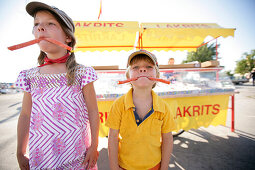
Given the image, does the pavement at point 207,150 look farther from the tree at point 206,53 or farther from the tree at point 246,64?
the tree at point 246,64

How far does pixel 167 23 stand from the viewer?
2.89 metres

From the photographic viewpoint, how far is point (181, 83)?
2643 millimetres

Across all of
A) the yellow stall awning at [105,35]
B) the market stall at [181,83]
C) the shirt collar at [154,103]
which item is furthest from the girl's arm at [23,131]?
the yellow stall awning at [105,35]

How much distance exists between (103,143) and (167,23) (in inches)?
139

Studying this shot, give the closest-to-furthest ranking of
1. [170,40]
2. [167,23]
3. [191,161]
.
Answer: [191,161]
[167,23]
[170,40]

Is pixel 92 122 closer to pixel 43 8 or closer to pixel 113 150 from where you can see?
pixel 113 150

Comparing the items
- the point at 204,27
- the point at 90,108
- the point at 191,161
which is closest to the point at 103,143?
the point at 191,161

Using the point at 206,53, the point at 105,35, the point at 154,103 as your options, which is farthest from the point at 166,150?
the point at 206,53

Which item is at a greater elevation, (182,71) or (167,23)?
(167,23)

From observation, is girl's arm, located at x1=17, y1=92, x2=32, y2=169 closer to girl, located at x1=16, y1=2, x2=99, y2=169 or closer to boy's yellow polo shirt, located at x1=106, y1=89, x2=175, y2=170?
girl, located at x1=16, y1=2, x2=99, y2=169

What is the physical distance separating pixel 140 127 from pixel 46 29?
108cm

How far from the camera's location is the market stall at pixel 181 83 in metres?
2.11

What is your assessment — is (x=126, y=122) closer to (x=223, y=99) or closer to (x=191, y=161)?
(x=191, y=161)

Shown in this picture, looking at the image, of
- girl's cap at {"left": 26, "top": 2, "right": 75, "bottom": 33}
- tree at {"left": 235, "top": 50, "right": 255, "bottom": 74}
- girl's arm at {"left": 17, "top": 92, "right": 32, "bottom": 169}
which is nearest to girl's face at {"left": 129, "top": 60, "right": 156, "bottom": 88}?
girl's cap at {"left": 26, "top": 2, "right": 75, "bottom": 33}
